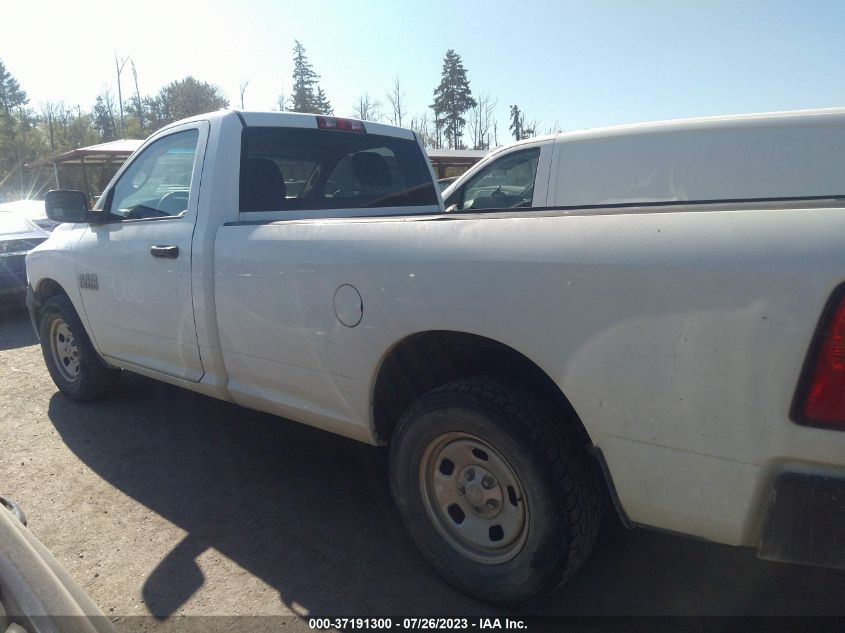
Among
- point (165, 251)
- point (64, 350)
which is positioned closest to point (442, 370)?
point (165, 251)

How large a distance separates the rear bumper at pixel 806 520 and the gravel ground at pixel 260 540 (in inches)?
35.0

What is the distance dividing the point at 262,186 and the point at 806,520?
3150 millimetres

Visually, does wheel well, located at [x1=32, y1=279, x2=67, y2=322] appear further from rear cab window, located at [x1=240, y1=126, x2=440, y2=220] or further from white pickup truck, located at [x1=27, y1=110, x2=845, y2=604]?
rear cab window, located at [x1=240, y1=126, x2=440, y2=220]

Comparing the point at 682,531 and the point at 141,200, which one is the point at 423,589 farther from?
the point at 141,200

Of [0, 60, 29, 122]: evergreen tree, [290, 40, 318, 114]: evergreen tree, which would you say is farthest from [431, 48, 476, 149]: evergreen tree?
[0, 60, 29, 122]: evergreen tree

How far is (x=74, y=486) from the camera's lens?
3734 millimetres

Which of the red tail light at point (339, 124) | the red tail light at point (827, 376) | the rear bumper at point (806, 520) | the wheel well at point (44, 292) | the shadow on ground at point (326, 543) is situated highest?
the red tail light at point (339, 124)

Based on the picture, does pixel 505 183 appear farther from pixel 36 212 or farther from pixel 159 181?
pixel 36 212

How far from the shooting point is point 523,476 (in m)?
2.29

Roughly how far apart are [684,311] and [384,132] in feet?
10.7

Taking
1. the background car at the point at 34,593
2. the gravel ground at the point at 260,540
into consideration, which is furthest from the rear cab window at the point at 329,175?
the background car at the point at 34,593

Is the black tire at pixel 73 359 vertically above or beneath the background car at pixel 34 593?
beneath

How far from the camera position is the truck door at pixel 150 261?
3.68 m

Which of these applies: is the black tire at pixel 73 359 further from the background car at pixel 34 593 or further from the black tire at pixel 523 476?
the background car at pixel 34 593
